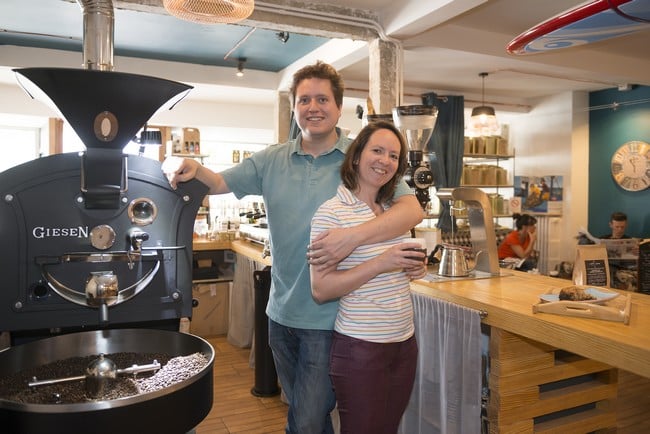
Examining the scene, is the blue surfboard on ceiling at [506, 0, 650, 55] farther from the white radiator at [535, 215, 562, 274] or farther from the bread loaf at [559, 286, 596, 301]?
the white radiator at [535, 215, 562, 274]

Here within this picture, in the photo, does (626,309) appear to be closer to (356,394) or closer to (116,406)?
(356,394)

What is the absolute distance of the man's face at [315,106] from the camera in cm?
166

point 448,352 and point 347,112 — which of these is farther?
point 347,112

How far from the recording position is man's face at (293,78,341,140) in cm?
166

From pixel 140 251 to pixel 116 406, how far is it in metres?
0.48

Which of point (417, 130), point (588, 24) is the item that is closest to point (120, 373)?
point (417, 130)

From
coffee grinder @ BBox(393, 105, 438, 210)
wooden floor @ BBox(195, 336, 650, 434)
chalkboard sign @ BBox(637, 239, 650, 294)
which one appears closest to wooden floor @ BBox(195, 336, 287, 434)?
wooden floor @ BBox(195, 336, 650, 434)

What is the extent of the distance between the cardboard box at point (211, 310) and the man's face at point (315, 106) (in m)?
3.59

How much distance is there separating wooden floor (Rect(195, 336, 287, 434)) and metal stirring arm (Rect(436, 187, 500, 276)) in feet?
4.87

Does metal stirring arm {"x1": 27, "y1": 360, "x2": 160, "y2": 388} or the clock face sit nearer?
metal stirring arm {"x1": 27, "y1": 360, "x2": 160, "y2": 388}

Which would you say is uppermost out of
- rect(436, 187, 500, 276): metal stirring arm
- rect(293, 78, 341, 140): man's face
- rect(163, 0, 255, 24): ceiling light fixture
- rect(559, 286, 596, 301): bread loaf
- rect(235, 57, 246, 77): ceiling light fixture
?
rect(235, 57, 246, 77): ceiling light fixture

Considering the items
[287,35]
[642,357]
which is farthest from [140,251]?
[287,35]

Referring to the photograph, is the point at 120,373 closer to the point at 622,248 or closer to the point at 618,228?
the point at 622,248

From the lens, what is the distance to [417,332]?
2.48 m
